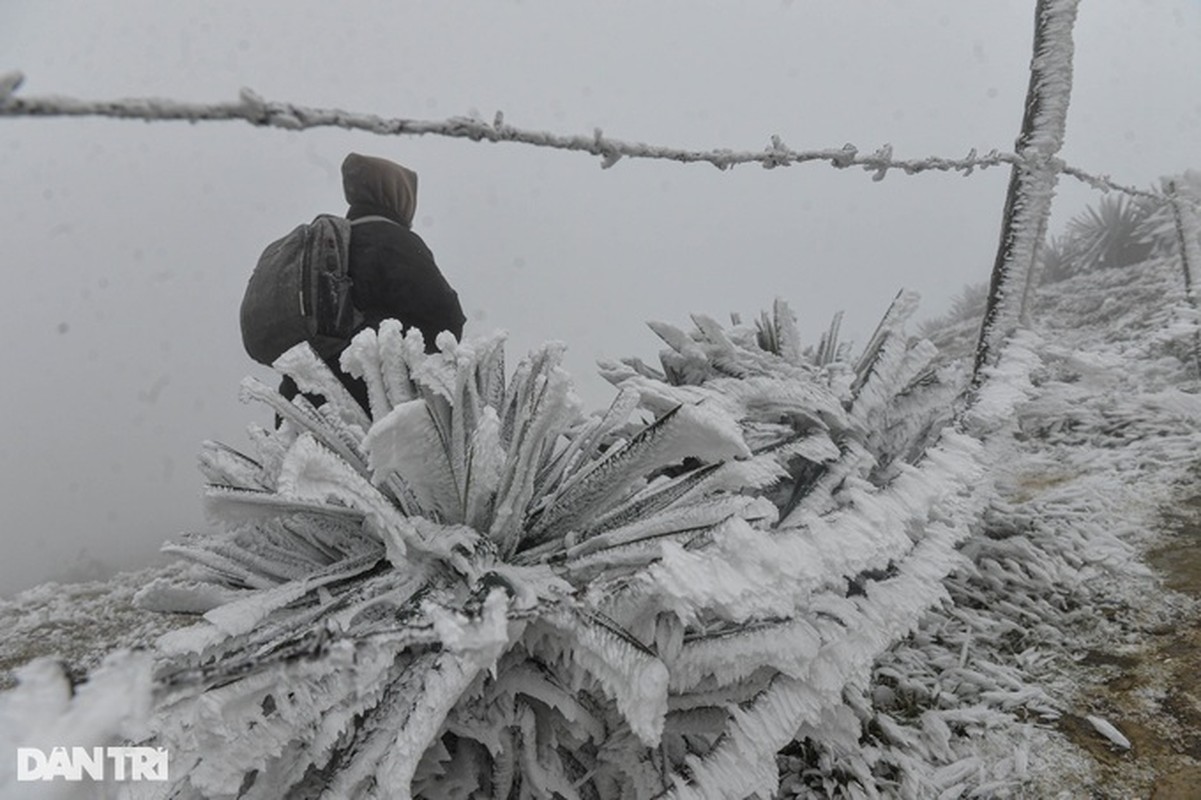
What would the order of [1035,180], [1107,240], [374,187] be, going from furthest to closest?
[1107,240] < [374,187] < [1035,180]

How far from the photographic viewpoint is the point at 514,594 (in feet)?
3.11

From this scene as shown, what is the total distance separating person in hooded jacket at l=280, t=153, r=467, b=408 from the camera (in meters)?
2.32

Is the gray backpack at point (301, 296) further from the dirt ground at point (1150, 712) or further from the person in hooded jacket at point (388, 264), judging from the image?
the dirt ground at point (1150, 712)

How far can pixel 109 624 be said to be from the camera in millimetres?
3748

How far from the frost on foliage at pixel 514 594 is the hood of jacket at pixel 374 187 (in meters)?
1.34

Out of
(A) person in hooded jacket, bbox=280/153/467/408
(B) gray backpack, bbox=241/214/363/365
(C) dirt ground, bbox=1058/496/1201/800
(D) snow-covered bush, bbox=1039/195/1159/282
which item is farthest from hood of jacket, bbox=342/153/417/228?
(D) snow-covered bush, bbox=1039/195/1159/282

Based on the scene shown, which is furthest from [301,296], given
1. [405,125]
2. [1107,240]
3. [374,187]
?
[1107,240]

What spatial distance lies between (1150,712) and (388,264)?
228cm

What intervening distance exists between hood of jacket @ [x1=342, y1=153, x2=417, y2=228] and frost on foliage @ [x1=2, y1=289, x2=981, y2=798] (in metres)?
1.34

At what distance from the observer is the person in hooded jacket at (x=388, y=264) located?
2.32 m

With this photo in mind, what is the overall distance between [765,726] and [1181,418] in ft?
8.38

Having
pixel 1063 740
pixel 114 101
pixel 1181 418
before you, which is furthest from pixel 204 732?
pixel 1181 418

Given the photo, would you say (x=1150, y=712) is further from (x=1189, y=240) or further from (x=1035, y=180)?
(x=1189, y=240)

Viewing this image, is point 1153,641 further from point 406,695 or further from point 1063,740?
point 406,695
